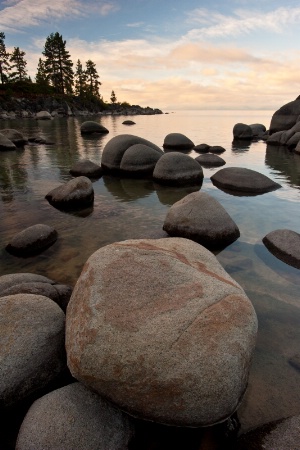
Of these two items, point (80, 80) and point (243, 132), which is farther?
point (80, 80)

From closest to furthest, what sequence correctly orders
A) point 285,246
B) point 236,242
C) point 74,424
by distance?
point 74,424 → point 285,246 → point 236,242

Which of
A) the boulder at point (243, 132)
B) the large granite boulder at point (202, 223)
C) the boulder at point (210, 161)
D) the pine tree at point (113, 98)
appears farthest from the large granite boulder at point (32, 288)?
the pine tree at point (113, 98)

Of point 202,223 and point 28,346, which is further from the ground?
point 28,346

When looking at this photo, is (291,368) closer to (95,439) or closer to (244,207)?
(95,439)

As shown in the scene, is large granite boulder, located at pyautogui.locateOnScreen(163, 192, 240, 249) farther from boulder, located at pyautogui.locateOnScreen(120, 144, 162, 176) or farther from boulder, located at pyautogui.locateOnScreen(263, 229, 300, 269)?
boulder, located at pyautogui.locateOnScreen(120, 144, 162, 176)

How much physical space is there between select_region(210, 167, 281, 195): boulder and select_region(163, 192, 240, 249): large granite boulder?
14.6ft

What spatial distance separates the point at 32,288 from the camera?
12.8ft

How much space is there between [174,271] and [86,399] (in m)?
1.45

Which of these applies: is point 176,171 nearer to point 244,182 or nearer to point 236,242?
point 244,182

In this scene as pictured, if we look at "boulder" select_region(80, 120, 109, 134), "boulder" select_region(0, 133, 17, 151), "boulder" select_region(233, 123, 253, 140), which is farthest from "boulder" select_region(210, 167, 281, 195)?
"boulder" select_region(80, 120, 109, 134)

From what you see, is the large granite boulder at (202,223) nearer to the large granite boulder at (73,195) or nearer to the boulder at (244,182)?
the large granite boulder at (73,195)

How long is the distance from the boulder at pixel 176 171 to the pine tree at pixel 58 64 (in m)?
72.0

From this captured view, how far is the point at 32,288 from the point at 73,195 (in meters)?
5.01

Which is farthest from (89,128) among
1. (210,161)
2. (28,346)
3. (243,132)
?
(28,346)
